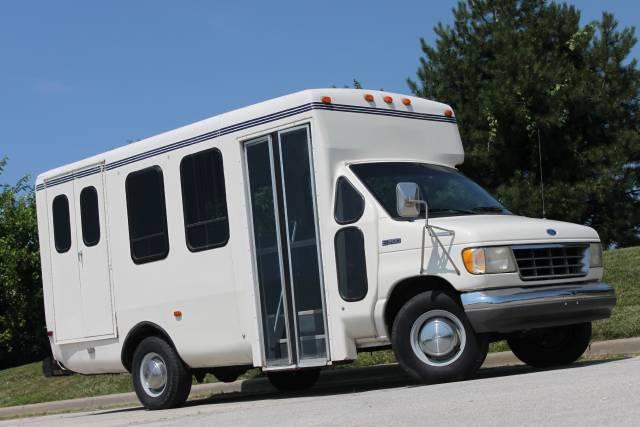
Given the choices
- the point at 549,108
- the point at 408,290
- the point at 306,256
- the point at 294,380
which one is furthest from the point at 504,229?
the point at 549,108

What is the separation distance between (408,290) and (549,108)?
1642 centimetres

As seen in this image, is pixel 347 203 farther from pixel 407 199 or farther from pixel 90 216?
pixel 90 216

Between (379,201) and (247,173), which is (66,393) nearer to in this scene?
(247,173)

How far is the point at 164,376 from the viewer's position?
1089 centimetres

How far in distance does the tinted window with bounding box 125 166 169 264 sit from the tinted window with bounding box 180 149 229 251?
1.26ft

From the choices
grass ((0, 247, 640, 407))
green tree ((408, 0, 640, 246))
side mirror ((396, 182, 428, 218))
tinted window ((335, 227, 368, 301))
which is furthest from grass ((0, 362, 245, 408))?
green tree ((408, 0, 640, 246))

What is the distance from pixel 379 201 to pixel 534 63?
1644 centimetres

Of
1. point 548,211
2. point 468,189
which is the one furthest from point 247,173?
point 548,211

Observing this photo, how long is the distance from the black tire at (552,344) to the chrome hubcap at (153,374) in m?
3.59

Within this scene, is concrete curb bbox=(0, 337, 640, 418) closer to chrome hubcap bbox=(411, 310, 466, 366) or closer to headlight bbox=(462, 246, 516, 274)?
chrome hubcap bbox=(411, 310, 466, 366)

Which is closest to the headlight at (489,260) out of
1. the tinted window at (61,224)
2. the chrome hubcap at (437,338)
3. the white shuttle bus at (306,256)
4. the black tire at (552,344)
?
the white shuttle bus at (306,256)

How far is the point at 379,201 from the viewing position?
30.7 feet

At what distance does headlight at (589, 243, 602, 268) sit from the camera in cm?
955

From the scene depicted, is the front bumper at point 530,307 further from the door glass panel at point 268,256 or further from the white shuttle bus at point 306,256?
the door glass panel at point 268,256
